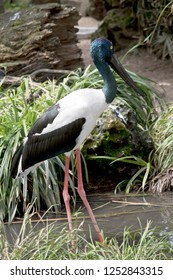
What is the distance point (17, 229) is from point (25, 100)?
4.77 feet

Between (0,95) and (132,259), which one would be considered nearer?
(132,259)

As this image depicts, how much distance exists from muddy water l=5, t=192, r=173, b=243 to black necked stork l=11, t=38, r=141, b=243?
0.38m

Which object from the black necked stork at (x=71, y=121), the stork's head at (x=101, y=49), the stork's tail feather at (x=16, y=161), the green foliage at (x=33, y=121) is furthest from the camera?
the green foliage at (x=33, y=121)

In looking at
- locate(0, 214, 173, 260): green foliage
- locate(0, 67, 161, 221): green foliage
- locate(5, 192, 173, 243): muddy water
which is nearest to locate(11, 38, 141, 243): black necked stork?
locate(5, 192, 173, 243): muddy water

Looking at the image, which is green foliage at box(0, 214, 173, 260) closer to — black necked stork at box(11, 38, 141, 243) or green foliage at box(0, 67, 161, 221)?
black necked stork at box(11, 38, 141, 243)

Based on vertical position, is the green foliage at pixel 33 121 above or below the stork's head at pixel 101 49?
below

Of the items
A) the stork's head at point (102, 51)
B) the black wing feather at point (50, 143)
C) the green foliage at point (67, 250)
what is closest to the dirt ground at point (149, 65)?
the stork's head at point (102, 51)

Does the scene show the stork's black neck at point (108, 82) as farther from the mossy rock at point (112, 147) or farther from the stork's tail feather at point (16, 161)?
the mossy rock at point (112, 147)

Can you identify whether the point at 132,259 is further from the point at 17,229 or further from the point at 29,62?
the point at 29,62

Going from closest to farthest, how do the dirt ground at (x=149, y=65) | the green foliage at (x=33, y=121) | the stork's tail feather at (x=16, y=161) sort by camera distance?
the stork's tail feather at (x=16, y=161)
the green foliage at (x=33, y=121)
the dirt ground at (x=149, y=65)

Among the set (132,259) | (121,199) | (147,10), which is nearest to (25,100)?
(121,199)

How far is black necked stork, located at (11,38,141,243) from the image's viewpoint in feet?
20.7

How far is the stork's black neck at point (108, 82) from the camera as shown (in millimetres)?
6332
